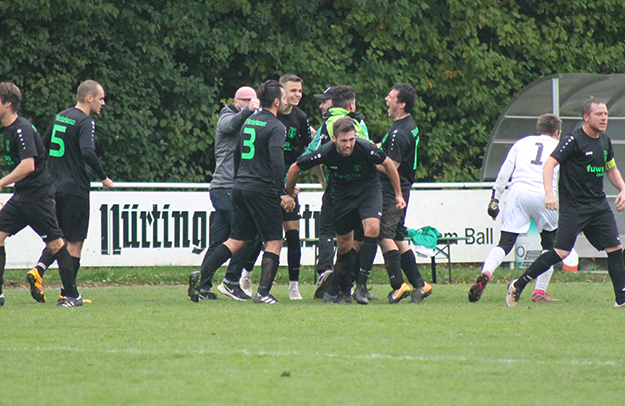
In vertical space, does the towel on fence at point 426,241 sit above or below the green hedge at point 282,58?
below

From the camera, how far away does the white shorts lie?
10023 millimetres

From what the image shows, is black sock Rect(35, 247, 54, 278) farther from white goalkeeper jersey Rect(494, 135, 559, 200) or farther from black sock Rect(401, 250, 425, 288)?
white goalkeeper jersey Rect(494, 135, 559, 200)

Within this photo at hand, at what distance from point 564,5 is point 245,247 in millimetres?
13485

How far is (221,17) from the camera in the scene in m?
18.8

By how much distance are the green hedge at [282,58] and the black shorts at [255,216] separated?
339 inches

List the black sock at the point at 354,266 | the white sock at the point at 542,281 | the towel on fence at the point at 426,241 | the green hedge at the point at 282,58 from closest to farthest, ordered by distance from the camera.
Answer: the black sock at the point at 354,266 < the white sock at the point at 542,281 < the towel on fence at the point at 426,241 < the green hedge at the point at 282,58

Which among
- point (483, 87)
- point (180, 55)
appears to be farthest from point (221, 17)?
point (483, 87)

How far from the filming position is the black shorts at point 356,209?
30.4 feet

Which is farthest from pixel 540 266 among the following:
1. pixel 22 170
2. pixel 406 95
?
pixel 22 170

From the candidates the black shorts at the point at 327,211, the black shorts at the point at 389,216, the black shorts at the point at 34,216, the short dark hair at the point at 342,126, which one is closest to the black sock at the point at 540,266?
the black shorts at the point at 389,216

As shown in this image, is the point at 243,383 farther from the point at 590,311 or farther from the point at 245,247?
the point at 245,247

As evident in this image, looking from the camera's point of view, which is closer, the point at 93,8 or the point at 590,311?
the point at 590,311

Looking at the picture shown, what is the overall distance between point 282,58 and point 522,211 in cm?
974

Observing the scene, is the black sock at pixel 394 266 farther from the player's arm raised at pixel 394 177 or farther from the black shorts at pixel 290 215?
the black shorts at pixel 290 215
